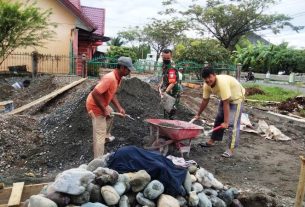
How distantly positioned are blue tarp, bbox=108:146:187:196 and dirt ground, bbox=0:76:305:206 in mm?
1401

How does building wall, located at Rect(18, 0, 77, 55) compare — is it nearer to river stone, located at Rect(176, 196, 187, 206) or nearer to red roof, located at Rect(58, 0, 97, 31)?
red roof, located at Rect(58, 0, 97, 31)

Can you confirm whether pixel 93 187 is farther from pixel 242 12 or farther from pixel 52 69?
pixel 242 12

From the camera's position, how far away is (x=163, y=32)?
45.5 metres

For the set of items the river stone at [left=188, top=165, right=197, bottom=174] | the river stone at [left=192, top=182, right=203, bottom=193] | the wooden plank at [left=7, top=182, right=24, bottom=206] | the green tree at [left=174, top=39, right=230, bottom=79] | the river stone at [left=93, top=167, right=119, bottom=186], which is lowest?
the river stone at [left=192, top=182, right=203, bottom=193]

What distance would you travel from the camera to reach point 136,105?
31.2 ft

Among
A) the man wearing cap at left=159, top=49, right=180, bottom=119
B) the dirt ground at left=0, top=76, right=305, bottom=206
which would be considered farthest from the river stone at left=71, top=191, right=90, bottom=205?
the man wearing cap at left=159, top=49, right=180, bottom=119

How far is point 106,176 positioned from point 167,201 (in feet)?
2.28

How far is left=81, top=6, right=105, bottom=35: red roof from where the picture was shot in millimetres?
24906

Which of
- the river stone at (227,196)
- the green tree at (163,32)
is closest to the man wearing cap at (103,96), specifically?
the river stone at (227,196)

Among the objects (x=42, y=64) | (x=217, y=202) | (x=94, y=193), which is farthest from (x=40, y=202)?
(x=42, y=64)

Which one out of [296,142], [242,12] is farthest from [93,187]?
[242,12]

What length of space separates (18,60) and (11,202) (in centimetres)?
1641

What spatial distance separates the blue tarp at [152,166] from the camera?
4.27 metres

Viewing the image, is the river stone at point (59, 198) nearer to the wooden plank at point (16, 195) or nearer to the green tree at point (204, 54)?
the wooden plank at point (16, 195)
